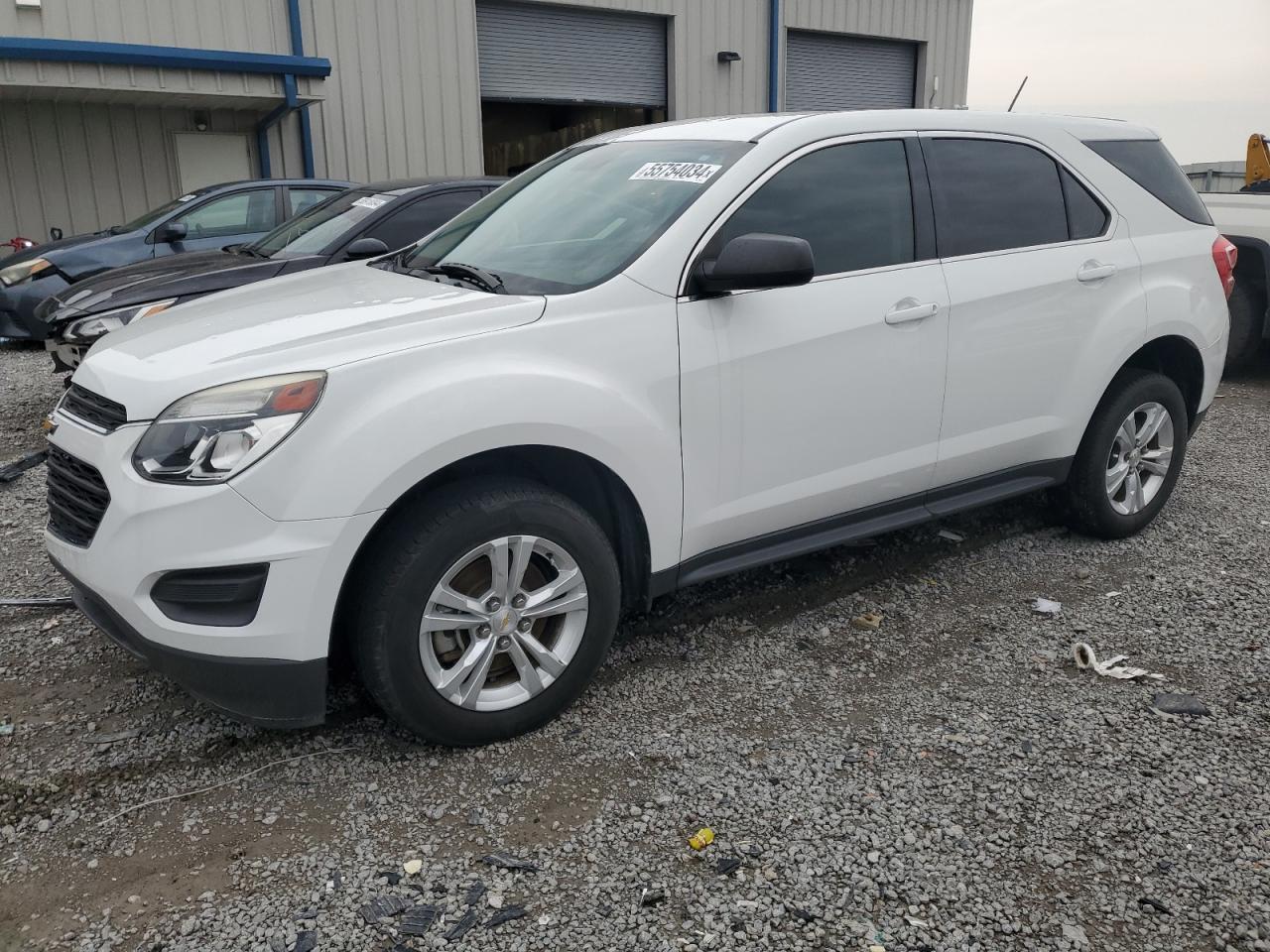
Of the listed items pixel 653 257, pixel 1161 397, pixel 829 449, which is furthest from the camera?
pixel 1161 397

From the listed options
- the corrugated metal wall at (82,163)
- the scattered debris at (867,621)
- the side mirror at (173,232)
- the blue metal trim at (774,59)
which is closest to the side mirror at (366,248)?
the scattered debris at (867,621)

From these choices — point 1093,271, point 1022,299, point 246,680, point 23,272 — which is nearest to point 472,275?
point 246,680

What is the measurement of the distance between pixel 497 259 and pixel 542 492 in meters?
1.03

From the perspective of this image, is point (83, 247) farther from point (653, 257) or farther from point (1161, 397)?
point (1161, 397)

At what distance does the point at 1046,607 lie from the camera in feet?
13.5

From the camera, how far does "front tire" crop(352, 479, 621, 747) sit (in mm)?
2801

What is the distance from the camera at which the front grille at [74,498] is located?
9.23ft

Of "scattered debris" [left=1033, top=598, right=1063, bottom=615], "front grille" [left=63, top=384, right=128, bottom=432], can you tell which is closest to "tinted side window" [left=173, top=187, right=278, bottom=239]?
"front grille" [left=63, top=384, right=128, bottom=432]

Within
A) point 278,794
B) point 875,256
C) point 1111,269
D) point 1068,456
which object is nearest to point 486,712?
point 278,794

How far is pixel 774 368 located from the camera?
3.38m

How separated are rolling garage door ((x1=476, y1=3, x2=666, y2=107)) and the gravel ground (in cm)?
1279

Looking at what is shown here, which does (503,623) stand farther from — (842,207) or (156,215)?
(156,215)

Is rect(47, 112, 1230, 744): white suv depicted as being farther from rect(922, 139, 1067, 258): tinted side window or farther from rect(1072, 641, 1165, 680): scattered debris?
rect(1072, 641, 1165, 680): scattered debris

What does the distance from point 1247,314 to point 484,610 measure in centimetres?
791
